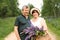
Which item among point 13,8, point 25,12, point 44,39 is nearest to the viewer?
point 44,39

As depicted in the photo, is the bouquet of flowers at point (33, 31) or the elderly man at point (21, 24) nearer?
the bouquet of flowers at point (33, 31)

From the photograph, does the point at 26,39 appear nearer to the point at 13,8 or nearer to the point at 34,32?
the point at 34,32

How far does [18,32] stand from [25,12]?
0.52m

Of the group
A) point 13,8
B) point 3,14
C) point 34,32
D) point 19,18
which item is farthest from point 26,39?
point 13,8

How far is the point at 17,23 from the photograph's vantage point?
19.5 ft

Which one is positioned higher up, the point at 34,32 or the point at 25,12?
the point at 25,12

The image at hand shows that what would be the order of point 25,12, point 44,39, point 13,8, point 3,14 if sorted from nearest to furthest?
point 44,39 → point 25,12 → point 3,14 → point 13,8

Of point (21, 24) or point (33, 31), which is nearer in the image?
point (33, 31)

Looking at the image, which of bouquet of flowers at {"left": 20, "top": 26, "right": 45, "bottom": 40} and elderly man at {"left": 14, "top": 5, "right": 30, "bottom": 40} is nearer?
bouquet of flowers at {"left": 20, "top": 26, "right": 45, "bottom": 40}

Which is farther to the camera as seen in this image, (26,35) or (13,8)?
(13,8)

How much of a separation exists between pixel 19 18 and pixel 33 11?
1.23ft

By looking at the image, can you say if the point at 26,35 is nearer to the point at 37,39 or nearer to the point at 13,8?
the point at 37,39

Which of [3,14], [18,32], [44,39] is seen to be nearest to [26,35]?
[18,32]

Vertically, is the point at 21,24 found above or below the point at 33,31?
above
